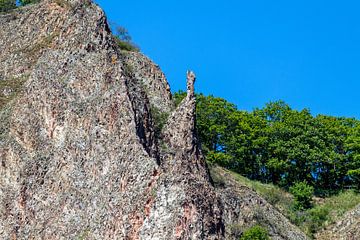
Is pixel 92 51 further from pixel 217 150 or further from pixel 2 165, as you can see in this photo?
pixel 217 150

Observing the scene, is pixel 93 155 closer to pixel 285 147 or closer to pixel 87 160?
pixel 87 160

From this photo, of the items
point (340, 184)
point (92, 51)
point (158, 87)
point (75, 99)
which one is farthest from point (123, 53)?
point (340, 184)

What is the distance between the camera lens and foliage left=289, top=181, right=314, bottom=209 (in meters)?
72.9

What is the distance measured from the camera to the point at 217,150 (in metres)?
84.6

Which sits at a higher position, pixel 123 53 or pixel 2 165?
pixel 123 53

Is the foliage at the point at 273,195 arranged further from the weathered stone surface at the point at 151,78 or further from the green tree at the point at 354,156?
the weathered stone surface at the point at 151,78

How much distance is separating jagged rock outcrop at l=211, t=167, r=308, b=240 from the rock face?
465mm

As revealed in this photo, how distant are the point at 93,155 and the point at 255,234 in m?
12.3

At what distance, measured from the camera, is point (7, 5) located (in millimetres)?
91375

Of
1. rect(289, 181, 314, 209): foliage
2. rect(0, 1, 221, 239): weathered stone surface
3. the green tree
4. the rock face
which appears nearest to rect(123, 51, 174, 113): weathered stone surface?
the rock face

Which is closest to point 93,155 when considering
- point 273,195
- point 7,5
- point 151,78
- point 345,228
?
point 151,78

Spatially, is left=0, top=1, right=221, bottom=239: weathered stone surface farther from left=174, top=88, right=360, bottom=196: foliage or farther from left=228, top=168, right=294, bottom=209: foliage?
left=174, top=88, right=360, bottom=196: foliage

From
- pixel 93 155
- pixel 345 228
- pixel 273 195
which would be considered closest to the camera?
pixel 93 155

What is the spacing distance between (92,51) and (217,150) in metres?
25.5
